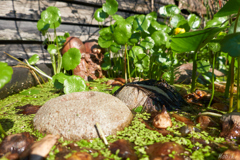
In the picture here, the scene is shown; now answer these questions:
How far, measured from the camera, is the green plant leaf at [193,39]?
0.92m

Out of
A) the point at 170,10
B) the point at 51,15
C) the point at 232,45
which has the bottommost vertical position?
the point at 232,45

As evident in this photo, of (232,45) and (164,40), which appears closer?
(232,45)

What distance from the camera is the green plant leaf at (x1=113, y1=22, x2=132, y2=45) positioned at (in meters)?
1.65

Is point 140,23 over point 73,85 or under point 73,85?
over

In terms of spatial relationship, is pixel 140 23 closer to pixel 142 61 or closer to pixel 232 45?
pixel 142 61

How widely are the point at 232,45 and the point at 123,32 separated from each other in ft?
3.42

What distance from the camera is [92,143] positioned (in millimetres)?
966

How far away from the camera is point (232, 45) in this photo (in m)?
0.78

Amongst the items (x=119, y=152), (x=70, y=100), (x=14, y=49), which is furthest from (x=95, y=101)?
(x=14, y=49)

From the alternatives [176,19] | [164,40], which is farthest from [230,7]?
[176,19]

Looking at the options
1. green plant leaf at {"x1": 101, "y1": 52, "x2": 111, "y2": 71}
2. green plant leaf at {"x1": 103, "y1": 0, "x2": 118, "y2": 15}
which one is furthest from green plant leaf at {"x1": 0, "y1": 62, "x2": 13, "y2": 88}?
green plant leaf at {"x1": 101, "y1": 52, "x2": 111, "y2": 71}

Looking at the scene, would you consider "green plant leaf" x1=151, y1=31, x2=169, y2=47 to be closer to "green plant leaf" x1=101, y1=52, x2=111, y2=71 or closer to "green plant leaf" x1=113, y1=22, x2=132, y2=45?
"green plant leaf" x1=113, y1=22, x2=132, y2=45

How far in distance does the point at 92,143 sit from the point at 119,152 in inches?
6.8

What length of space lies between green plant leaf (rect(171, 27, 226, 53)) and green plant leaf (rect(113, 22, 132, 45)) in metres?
0.59
